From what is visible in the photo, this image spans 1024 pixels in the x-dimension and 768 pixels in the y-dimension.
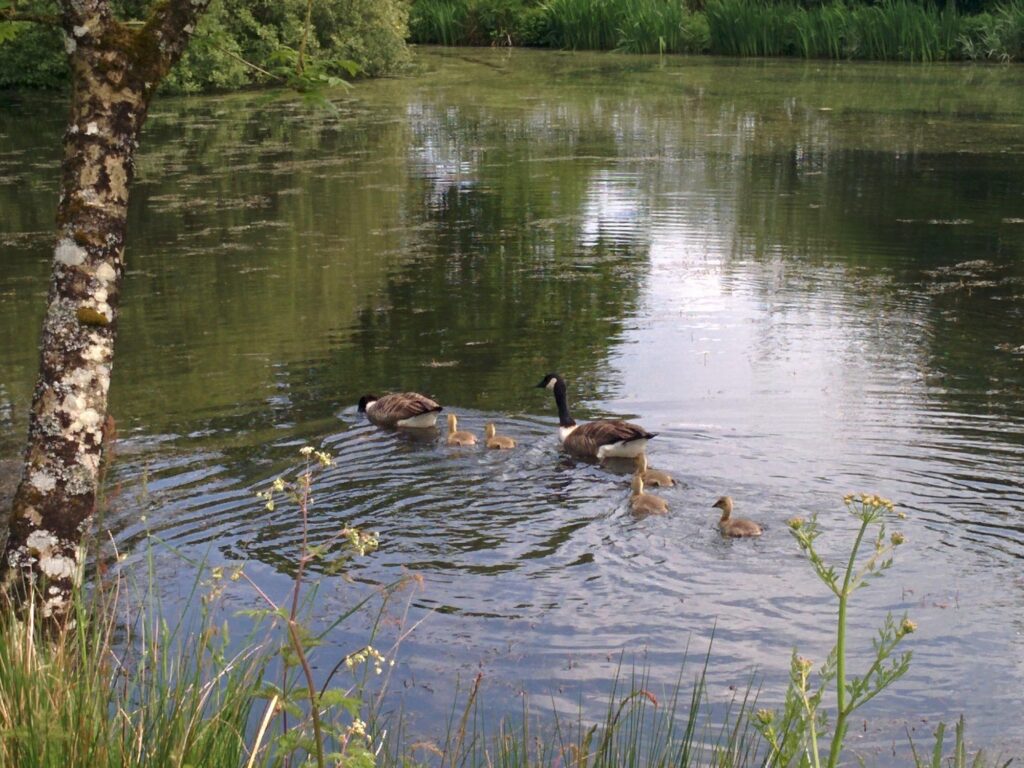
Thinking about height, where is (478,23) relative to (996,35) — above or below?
above

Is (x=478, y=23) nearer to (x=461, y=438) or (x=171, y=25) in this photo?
(x=461, y=438)

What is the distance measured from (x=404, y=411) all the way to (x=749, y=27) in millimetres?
36553

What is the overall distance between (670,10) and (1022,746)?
43470mm

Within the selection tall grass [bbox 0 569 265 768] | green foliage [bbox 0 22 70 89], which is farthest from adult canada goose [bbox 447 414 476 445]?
green foliage [bbox 0 22 70 89]

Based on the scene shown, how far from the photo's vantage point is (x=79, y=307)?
488 cm

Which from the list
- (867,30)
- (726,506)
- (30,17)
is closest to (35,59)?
(867,30)

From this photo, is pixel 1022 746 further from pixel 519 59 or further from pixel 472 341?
pixel 519 59

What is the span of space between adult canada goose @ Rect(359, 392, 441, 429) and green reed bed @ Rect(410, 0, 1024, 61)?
114 feet

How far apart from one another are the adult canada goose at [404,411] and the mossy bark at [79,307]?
5302 millimetres

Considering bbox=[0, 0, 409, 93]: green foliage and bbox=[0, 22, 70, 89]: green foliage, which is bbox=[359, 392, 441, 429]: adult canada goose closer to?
bbox=[0, 0, 409, 93]: green foliage

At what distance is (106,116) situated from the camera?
488 cm

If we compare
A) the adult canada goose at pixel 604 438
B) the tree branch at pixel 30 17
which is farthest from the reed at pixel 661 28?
the tree branch at pixel 30 17

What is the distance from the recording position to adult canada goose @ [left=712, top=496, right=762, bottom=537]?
802 cm

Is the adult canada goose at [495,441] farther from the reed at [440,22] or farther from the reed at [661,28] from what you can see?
the reed at [440,22]
